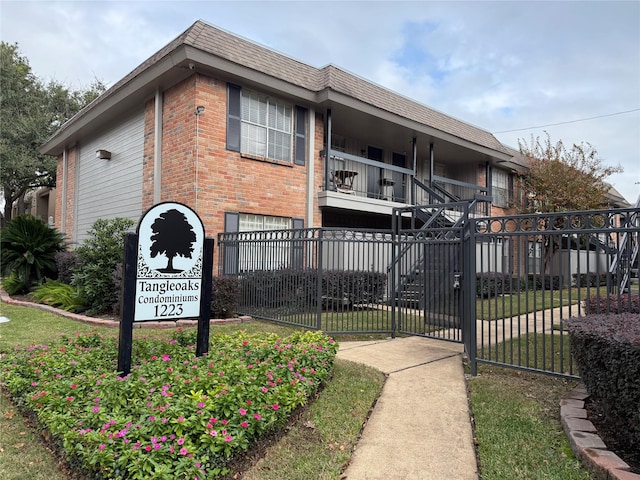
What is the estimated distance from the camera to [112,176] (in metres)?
13.9

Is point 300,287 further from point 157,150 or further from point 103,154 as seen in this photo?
point 103,154

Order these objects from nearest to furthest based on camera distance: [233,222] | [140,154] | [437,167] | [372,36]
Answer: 1. [233,222]
2. [372,36]
3. [140,154]
4. [437,167]

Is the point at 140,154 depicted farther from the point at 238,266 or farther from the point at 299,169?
the point at 238,266

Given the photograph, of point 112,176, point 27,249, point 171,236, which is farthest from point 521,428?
point 112,176

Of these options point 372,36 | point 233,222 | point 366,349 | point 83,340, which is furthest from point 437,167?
point 83,340

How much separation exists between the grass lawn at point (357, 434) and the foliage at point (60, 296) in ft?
18.3

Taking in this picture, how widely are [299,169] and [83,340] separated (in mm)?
7554

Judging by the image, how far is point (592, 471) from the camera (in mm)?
2803

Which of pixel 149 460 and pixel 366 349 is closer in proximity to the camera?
pixel 149 460

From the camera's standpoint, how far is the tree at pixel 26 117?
23.7 meters

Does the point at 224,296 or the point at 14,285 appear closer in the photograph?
the point at 224,296

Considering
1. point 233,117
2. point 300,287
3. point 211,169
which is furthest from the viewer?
point 233,117

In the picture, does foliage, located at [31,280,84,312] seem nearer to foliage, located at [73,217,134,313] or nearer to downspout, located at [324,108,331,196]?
foliage, located at [73,217,134,313]

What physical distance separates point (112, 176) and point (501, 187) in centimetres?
1591
